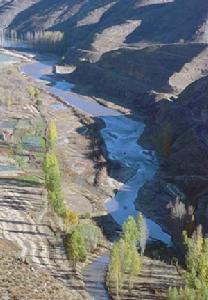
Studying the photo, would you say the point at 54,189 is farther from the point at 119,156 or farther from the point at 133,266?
the point at 119,156

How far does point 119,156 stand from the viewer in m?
83.2

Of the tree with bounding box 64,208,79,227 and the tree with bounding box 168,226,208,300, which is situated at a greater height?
the tree with bounding box 168,226,208,300

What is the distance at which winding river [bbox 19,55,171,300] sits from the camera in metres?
48.5

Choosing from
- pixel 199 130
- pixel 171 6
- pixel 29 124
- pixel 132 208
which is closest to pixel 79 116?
pixel 29 124

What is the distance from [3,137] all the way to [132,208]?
29.8m

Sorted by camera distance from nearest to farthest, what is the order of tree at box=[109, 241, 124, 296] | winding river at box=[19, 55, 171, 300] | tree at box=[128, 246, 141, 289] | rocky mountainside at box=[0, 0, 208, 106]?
1. tree at box=[109, 241, 124, 296]
2. tree at box=[128, 246, 141, 289]
3. winding river at box=[19, 55, 171, 300]
4. rocky mountainside at box=[0, 0, 208, 106]

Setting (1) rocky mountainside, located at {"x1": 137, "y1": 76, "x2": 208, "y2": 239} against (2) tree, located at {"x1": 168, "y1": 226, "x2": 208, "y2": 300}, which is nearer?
(2) tree, located at {"x1": 168, "y1": 226, "x2": 208, "y2": 300}

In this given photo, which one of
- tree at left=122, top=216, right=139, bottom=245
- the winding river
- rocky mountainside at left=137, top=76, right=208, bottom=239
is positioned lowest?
the winding river

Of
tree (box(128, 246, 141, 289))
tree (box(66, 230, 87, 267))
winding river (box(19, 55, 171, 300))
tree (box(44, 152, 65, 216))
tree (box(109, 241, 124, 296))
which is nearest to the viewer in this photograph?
tree (box(109, 241, 124, 296))

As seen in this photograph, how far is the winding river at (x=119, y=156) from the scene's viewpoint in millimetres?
48469

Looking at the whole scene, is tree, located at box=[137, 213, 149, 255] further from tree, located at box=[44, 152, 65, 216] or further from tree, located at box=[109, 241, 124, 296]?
tree, located at box=[44, 152, 65, 216]

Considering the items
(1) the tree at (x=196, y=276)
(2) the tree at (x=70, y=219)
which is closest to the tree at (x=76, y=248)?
(2) the tree at (x=70, y=219)

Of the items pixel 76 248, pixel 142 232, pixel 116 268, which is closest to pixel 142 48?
pixel 142 232

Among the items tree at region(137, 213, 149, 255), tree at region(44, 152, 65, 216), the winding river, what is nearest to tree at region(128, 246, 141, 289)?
the winding river
